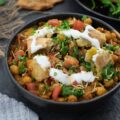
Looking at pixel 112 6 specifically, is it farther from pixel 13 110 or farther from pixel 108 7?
pixel 13 110

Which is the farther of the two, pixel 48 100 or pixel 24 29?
pixel 24 29

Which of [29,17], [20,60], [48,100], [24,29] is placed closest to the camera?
[48,100]

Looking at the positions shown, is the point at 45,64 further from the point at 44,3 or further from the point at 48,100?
the point at 44,3

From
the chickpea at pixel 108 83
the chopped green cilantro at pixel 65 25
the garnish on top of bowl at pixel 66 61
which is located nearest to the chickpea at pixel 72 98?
the garnish on top of bowl at pixel 66 61

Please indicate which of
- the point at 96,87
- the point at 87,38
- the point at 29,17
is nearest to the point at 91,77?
the point at 96,87

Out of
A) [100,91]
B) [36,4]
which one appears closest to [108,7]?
[36,4]

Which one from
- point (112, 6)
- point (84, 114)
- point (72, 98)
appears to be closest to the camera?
point (72, 98)

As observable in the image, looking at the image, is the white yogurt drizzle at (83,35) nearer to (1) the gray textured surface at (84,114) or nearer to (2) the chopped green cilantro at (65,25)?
(2) the chopped green cilantro at (65,25)
